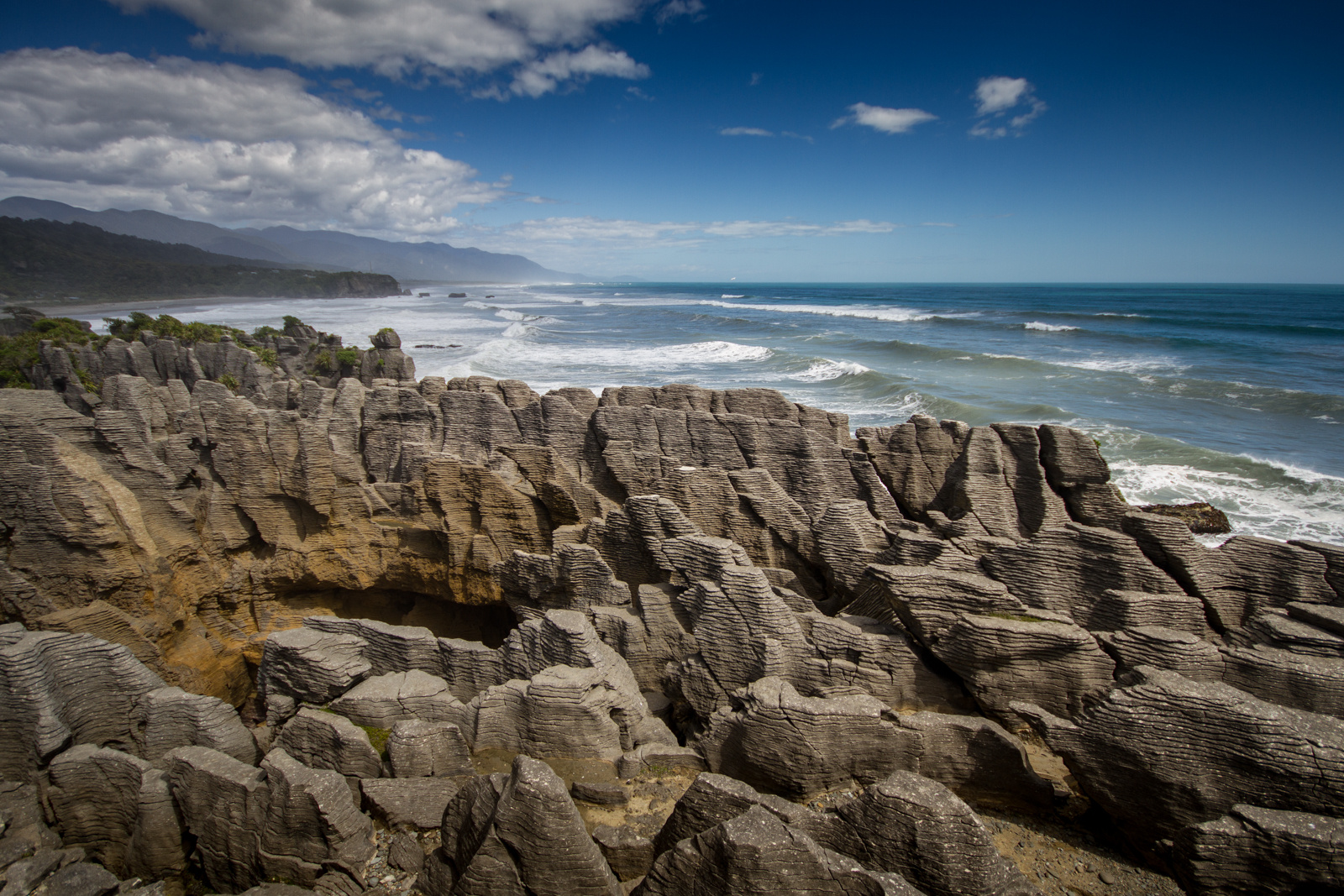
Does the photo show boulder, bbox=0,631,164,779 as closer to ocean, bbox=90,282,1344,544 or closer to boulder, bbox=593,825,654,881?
boulder, bbox=593,825,654,881

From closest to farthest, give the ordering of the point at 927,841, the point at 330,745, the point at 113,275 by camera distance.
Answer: the point at 927,841 < the point at 330,745 < the point at 113,275

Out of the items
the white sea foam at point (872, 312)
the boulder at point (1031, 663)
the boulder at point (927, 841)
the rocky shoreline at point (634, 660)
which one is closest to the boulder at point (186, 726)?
the rocky shoreline at point (634, 660)

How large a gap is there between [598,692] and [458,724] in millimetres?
1731

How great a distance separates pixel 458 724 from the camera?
7020mm

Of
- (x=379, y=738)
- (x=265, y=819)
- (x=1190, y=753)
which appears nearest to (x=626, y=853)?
(x=379, y=738)

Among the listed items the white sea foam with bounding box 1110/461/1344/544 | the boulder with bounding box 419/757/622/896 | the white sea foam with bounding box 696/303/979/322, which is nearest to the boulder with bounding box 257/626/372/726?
the boulder with bounding box 419/757/622/896

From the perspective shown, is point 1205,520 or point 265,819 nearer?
point 265,819

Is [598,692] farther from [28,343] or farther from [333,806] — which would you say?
[28,343]

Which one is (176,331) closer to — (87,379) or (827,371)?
(87,379)

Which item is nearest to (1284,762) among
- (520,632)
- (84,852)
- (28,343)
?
(520,632)

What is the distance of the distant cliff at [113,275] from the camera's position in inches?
4055

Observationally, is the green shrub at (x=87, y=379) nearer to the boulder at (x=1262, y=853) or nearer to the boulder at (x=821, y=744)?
the boulder at (x=821, y=744)

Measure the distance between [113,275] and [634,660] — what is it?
505ft

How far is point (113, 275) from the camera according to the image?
373 feet
